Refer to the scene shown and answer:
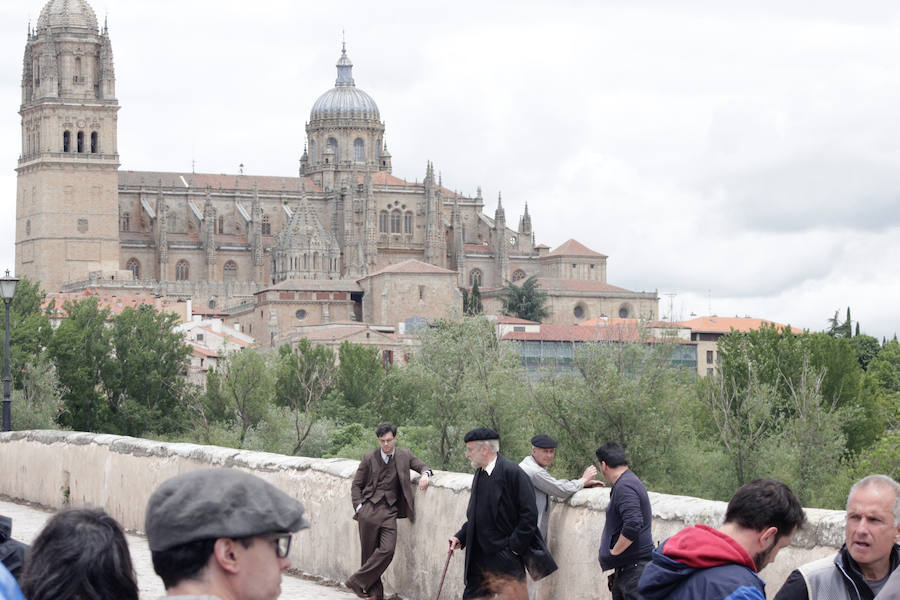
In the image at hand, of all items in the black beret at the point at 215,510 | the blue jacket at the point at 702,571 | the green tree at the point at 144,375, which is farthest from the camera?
the green tree at the point at 144,375

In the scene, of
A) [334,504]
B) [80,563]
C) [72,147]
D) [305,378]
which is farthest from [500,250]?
[80,563]

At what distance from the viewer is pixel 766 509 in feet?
11.3

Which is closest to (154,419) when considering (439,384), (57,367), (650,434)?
(57,367)

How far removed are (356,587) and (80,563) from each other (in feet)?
17.0

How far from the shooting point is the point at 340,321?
72.1 meters

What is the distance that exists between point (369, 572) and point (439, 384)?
96.3 ft

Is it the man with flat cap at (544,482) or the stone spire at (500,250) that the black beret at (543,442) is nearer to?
the man with flat cap at (544,482)

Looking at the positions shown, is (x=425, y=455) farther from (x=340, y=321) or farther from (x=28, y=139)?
(x=28, y=139)

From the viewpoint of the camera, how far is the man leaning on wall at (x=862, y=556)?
3.62m

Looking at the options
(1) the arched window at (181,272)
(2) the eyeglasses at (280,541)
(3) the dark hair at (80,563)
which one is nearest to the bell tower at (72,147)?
(1) the arched window at (181,272)

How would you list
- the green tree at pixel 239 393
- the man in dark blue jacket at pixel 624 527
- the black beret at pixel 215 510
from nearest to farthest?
the black beret at pixel 215 510, the man in dark blue jacket at pixel 624 527, the green tree at pixel 239 393

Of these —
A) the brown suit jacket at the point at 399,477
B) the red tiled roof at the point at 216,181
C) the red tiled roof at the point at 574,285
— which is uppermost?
the red tiled roof at the point at 216,181

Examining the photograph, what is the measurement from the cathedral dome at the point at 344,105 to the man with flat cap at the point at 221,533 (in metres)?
94.6

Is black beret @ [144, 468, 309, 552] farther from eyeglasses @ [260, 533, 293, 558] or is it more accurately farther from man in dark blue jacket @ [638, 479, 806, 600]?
man in dark blue jacket @ [638, 479, 806, 600]
